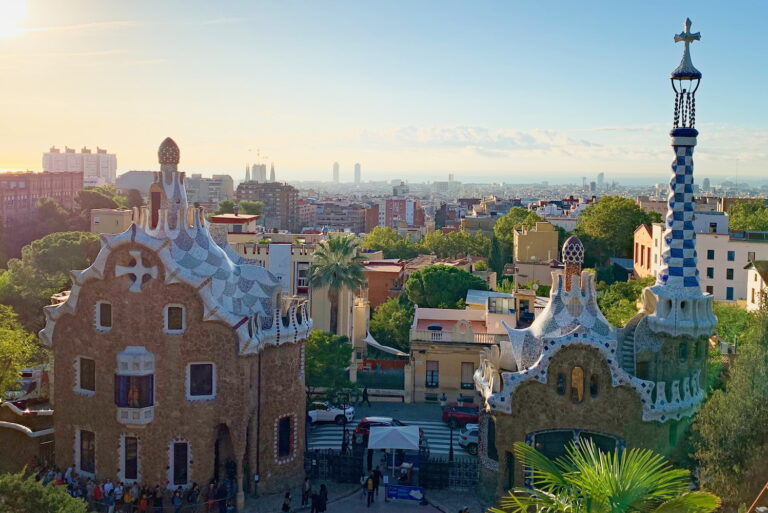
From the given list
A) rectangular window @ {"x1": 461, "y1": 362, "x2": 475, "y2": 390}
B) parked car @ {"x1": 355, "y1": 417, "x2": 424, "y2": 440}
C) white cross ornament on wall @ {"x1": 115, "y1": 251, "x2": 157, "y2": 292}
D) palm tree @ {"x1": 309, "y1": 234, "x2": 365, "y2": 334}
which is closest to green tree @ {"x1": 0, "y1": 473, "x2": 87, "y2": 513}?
white cross ornament on wall @ {"x1": 115, "y1": 251, "x2": 157, "y2": 292}

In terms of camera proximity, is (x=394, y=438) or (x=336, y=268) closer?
(x=394, y=438)

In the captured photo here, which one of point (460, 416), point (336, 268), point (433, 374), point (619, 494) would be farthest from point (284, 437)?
point (619, 494)

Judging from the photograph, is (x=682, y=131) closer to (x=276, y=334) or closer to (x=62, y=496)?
(x=276, y=334)

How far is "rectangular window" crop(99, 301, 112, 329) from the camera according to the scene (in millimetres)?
30469

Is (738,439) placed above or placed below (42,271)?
below

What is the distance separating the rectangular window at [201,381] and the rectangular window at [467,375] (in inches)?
702

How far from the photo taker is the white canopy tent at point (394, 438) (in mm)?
32688

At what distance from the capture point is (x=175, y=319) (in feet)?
99.0

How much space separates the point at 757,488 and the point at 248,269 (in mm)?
19189

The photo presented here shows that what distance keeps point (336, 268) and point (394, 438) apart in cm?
1710

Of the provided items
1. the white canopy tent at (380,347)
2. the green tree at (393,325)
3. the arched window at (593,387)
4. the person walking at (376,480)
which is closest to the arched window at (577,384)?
the arched window at (593,387)

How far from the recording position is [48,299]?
58.5 m

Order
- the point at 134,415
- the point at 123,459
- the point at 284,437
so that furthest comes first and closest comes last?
1. the point at 284,437
2. the point at 123,459
3. the point at 134,415

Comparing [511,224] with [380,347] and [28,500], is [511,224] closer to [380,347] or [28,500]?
[380,347]
